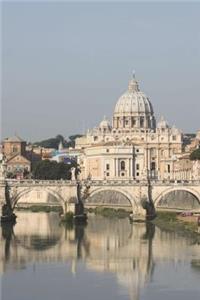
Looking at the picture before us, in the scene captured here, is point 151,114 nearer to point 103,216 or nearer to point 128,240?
point 103,216

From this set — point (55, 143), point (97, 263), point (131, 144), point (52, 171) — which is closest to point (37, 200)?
point (52, 171)

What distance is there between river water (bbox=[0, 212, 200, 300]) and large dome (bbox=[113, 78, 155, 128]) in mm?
41359

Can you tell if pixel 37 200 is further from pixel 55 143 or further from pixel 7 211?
pixel 55 143

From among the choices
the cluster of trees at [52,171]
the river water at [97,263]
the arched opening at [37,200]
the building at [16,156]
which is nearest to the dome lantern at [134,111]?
the building at [16,156]

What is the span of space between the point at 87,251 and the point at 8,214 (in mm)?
10939

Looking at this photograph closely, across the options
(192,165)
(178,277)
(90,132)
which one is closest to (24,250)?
(178,277)

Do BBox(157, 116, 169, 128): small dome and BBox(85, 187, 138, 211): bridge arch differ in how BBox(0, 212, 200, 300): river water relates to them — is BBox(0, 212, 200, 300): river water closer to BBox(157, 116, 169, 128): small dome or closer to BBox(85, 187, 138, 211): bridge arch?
BBox(85, 187, 138, 211): bridge arch

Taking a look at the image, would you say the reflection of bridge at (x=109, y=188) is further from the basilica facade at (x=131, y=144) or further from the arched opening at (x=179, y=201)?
the basilica facade at (x=131, y=144)

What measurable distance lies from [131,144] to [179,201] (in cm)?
2498

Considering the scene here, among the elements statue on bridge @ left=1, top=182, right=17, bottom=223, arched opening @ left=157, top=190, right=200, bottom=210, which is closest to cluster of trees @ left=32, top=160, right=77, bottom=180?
arched opening @ left=157, top=190, right=200, bottom=210

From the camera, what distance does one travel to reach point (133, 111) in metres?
81.4

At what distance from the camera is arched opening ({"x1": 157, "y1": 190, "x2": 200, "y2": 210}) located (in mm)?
45594

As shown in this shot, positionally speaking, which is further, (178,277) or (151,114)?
(151,114)

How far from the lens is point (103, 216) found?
46.0m
